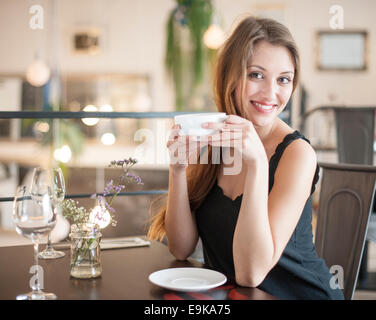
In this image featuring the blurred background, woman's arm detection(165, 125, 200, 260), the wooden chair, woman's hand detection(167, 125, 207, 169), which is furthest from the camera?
the blurred background

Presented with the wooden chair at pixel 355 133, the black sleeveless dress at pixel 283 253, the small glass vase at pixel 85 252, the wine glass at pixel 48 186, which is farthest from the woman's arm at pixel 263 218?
the wooden chair at pixel 355 133

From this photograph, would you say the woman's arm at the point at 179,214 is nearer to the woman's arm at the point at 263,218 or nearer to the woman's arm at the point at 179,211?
the woman's arm at the point at 179,211

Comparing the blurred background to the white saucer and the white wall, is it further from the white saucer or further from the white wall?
the white saucer

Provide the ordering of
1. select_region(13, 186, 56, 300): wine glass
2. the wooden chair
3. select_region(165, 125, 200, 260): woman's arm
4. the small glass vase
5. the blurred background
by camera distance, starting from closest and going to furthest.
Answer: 1. select_region(13, 186, 56, 300): wine glass
2. the small glass vase
3. select_region(165, 125, 200, 260): woman's arm
4. the wooden chair
5. the blurred background

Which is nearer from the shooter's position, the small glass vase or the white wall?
the small glass vase

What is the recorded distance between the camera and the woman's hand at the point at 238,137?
3.43 ft

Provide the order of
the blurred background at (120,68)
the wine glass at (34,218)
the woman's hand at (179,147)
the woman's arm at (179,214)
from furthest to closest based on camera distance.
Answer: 1. the blurred background at (120,68)
2. the woman's arm at (179,214)
3. the woman's hand at (179,147)
4. the wine glass at (34,218)

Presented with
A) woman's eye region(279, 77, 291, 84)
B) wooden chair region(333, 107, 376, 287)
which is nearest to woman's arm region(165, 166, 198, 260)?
woman's eye region(279, 77, 291, 84)

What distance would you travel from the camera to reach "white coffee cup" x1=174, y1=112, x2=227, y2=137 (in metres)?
1.02

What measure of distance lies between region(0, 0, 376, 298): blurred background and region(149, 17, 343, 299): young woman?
4.80m

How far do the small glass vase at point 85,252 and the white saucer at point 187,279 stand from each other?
14 cm

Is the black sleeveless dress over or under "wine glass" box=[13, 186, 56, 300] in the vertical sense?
under

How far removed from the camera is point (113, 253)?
1.32 meters
